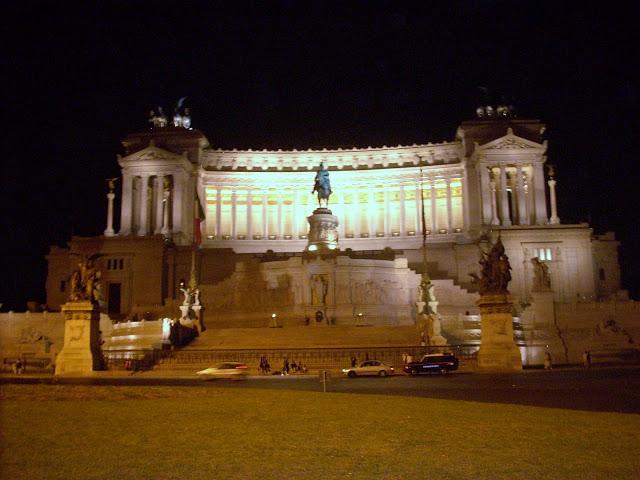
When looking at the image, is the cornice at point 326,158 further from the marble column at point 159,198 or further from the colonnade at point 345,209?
the marble column at point 159,198

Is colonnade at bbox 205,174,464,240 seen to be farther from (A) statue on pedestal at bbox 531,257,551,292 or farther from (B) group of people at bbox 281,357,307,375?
(B) group of people at bbox 281,357,307,375

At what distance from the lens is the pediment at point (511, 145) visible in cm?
9138

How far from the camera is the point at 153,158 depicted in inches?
3706

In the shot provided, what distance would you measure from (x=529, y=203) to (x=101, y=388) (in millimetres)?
76725

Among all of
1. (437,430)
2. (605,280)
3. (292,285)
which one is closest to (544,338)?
(292,285)

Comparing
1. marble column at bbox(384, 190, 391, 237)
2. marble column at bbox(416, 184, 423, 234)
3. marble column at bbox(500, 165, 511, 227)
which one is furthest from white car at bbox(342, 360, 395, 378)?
marble column at bbox(416, 184, 423, 234)

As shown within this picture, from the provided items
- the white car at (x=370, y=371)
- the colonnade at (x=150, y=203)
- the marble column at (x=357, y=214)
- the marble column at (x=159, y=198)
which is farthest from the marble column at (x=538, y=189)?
the white car at (x=370, y=371)

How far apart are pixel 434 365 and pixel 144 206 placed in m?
65.3

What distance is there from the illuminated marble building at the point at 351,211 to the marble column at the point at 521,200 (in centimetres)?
19

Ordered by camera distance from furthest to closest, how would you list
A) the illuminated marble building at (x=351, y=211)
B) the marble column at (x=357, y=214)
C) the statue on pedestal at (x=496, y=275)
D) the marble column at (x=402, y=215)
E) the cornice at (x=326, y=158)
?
1. the marble column at (x=357, y=214)
2. the cornice at (x=326, y=158)
3. the marble column at (x=402, y=215)
4. the illuminated marble building at (x=351, y=211)
5. the statue on pedestal at (x=496, y=275)

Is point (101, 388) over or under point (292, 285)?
under

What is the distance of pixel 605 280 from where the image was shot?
3174 inches

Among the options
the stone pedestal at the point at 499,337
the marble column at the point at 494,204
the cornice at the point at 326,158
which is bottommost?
the stone pedestal at the point at 499,337

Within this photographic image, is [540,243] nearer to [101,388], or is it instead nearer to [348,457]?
[101,388]
